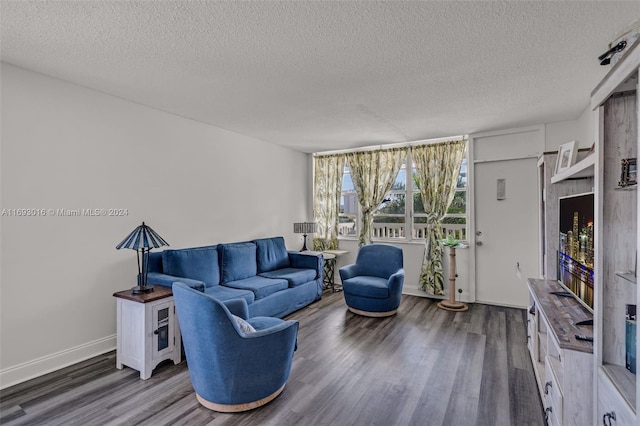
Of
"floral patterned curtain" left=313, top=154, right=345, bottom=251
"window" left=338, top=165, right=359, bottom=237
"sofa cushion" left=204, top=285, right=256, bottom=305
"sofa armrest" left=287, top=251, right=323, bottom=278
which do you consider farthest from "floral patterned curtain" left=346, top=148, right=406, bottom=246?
"sofa cushion" left=204, top=285, right=256, bottom=305

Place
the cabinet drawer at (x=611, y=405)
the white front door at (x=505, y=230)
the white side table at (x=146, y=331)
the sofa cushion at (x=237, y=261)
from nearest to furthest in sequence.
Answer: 1. the cabinet drawer at (x=611, y=405)
2. the white side table at (x=146, y=331)
3. the sofa cushion at (x=237, y=261)
4. the white front door at (x=505, y=230)

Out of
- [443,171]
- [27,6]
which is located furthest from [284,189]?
[27,6]

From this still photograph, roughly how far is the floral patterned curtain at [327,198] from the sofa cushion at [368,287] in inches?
67.2

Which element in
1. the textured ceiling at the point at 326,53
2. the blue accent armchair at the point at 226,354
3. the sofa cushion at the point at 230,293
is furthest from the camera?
the sofa cushion at the point at 230,293

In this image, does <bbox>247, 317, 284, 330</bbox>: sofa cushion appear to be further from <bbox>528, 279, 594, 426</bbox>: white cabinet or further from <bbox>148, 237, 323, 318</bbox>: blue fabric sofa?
<bbox>528, 279, 594, 426</bbox>: white cabinet

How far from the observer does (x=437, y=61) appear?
100.0 inches

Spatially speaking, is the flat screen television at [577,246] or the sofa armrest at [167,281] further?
the sofa armrest at [167,281]

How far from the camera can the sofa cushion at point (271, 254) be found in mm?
4770

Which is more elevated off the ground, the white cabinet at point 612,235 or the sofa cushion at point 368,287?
the white cabinet at point 612,235

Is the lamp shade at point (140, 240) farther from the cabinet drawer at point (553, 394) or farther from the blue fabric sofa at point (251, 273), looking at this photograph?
the cabinet drawer at point (553, 394)

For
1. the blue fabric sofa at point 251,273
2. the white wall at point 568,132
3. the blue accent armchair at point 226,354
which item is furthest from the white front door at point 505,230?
the blue accent armchair at point 226,354

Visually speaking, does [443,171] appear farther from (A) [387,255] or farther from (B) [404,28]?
(B) [404,28]

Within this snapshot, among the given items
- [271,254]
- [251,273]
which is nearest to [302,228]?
[271,254]

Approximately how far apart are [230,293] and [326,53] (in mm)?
2640
